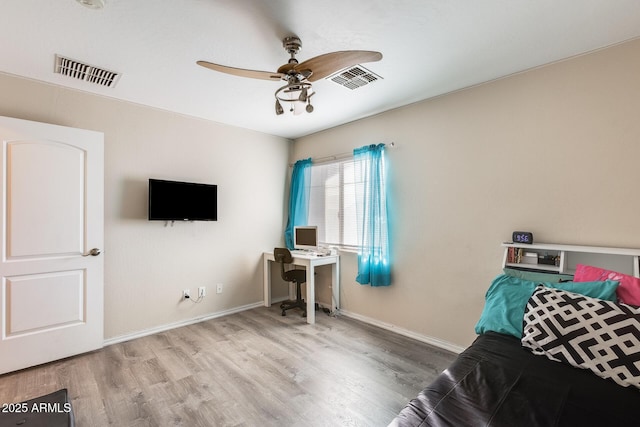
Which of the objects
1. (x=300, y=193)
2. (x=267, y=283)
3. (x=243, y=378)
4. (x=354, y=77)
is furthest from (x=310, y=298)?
(x=354, y=77)

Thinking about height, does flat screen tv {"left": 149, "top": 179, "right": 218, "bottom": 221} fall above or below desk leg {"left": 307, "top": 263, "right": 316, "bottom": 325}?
above

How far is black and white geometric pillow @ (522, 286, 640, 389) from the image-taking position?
4.41ft

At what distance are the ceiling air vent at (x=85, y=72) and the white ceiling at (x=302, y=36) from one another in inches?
2.5

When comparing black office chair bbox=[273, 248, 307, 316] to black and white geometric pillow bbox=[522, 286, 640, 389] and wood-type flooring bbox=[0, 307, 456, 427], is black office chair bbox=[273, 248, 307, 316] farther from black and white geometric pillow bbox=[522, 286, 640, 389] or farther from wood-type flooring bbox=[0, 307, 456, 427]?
black and white geometric pillow bbox=[522, 286, 640, 389]

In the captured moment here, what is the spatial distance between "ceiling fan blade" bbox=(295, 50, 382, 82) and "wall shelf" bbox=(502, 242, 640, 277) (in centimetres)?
188

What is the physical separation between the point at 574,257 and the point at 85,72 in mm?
4344

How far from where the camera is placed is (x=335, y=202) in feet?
13.5

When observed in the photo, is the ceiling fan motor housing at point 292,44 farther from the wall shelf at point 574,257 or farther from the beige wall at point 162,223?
the wall shelf at point 574,257

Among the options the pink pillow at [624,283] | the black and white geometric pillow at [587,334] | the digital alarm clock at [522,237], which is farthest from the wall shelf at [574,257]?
the black and white geometric pillow at [587,334]

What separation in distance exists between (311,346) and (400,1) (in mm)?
2962

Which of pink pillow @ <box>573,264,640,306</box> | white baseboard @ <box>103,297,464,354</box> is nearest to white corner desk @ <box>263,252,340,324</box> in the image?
white baseboard @ <box>103,297,464,354</box>

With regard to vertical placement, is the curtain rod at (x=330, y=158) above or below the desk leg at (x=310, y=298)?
above

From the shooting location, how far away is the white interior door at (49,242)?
7.97ft

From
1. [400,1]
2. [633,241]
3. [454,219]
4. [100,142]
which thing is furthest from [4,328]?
[633,241]
